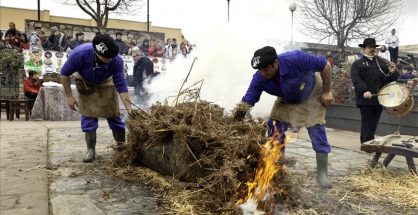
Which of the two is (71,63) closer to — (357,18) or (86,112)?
(86,112)

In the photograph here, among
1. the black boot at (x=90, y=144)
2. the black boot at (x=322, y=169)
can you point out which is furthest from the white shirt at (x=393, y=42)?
the black boot at (x=90, y=144)

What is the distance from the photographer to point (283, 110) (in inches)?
196

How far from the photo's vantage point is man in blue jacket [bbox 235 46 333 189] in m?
4.47

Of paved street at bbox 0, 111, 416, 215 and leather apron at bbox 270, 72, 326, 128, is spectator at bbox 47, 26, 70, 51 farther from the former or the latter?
leather apron at bbox 270, 72, 326, 128

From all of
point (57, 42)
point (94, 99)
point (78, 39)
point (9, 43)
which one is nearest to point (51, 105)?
point (57, 42)

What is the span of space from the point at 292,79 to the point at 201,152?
145 centimetres

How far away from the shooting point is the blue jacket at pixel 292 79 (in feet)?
14.6

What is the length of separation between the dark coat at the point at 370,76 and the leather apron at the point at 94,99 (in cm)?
425

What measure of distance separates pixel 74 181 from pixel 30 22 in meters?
15.4

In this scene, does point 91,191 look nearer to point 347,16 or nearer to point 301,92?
point 301,92

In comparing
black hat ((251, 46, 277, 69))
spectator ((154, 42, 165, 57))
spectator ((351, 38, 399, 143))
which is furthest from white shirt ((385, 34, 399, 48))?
black hat ((251, 46, 277, 69))

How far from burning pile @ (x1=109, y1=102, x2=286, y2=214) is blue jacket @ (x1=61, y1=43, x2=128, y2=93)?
1053 millimetres

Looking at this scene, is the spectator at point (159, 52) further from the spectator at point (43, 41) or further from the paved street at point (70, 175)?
the paved street at point (70, 175)

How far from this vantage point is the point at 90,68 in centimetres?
531
